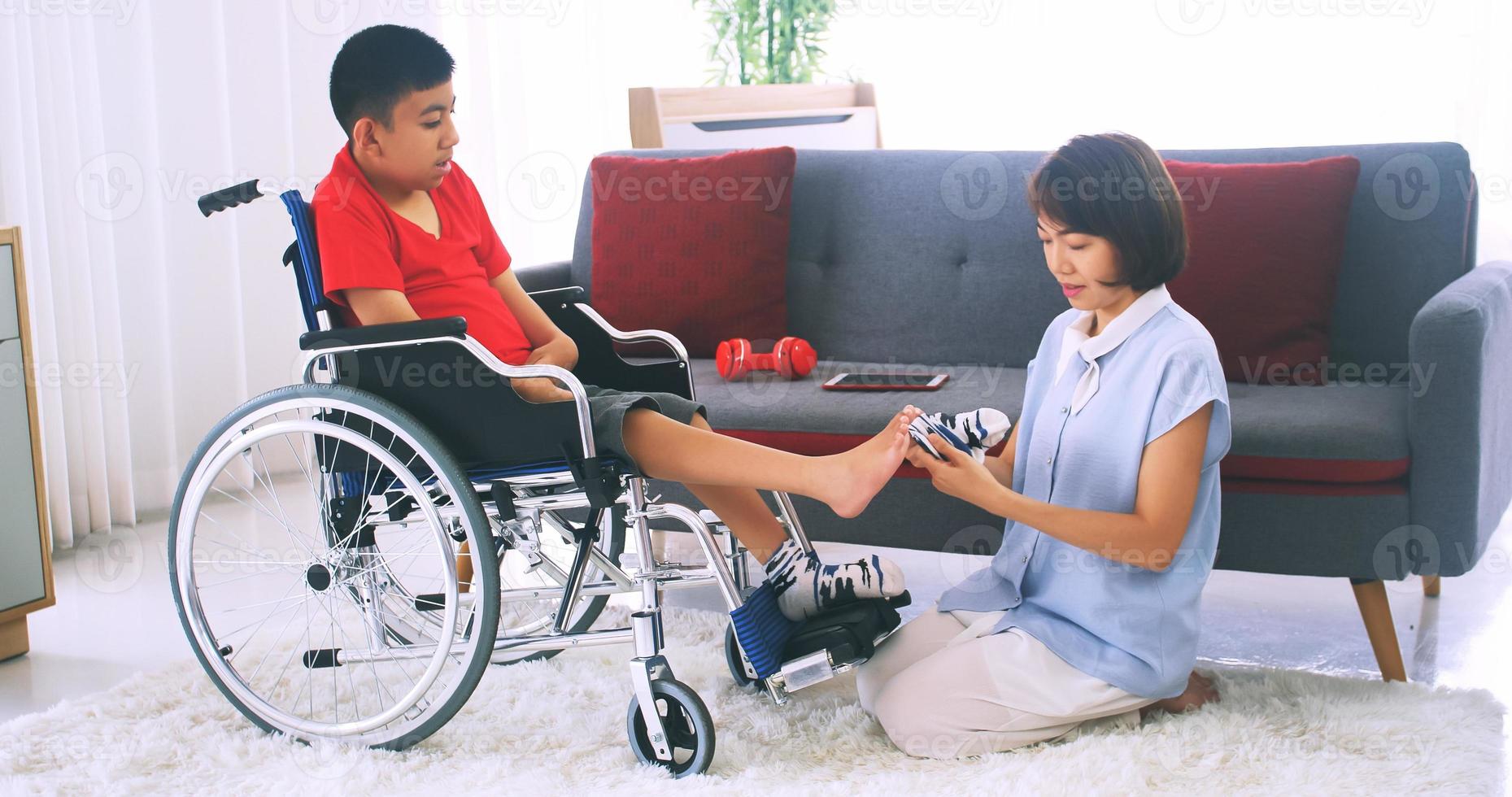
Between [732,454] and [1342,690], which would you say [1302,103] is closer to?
[1342,690]

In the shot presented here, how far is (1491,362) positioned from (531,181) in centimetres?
280

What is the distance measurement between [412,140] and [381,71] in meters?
0.10

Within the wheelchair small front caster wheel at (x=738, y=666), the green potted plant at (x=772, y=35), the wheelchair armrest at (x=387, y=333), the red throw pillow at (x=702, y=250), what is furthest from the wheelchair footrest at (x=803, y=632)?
the green potted plant at (x=772, y=35)

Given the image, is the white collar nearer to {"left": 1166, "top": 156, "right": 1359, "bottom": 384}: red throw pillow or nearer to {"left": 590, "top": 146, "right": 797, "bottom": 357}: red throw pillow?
{"left": 1166, "top": 156, "right": 1359, "bottom": 384}: red throw pillow

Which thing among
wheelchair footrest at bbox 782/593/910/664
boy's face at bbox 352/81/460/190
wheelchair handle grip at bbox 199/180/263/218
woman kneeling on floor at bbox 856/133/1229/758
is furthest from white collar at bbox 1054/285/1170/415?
wheelchair handle grip at bbox 199/180/263/218

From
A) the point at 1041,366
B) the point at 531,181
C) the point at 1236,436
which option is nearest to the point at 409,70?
the point at 1041,366

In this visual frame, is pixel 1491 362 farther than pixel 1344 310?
No

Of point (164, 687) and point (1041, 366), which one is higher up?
point (1041, 366)

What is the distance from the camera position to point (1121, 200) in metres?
1.46

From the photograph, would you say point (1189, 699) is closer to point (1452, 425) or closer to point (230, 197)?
point (1452, 425)

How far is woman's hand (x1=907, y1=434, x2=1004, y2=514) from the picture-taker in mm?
1504

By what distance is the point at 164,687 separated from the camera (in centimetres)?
189

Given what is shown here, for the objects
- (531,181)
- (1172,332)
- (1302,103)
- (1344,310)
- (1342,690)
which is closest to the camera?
(1172,332)

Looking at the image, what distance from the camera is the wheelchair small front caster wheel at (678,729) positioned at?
151 centimetres
